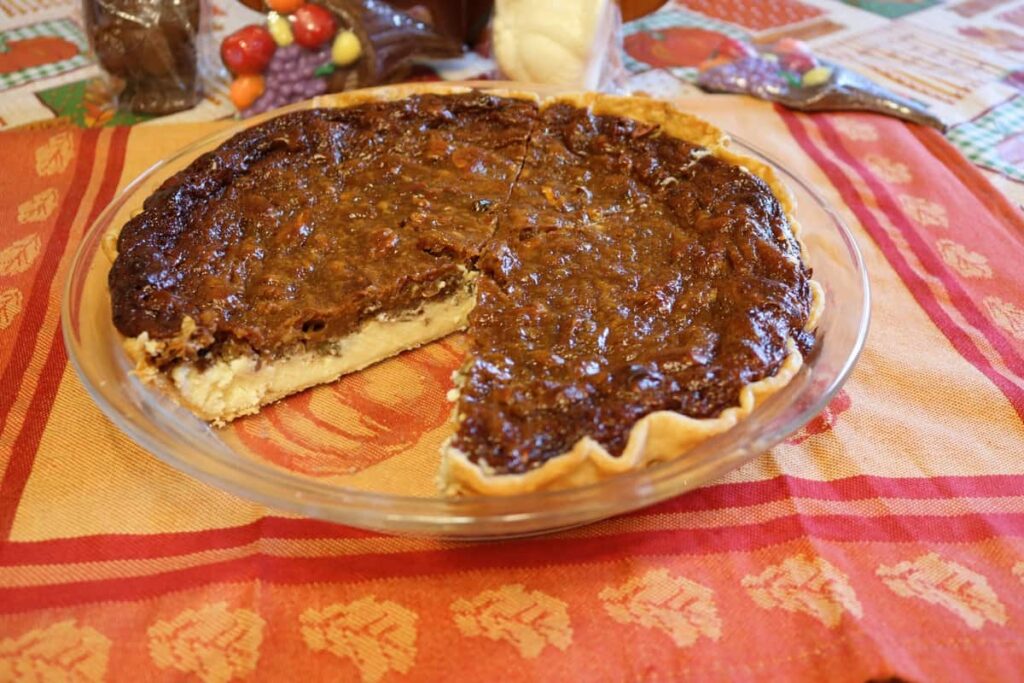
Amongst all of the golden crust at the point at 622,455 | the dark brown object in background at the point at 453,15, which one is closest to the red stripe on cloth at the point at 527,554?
the golden crust at the point at 622,455

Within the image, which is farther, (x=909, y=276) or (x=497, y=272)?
(x=909, y=276)

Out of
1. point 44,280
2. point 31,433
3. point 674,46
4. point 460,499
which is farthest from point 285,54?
point 460,499

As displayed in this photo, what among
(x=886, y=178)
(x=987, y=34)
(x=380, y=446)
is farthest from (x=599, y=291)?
(x=987, y=34)

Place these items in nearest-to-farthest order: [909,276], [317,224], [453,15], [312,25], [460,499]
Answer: [460,499] < [317,224] < [909,276] < [312,25] < [453,15]

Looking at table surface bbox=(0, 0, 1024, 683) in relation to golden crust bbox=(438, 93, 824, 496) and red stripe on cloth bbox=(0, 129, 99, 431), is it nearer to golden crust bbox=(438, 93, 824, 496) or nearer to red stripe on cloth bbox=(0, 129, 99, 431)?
red stripe on cloth bbox=(0, 129, 99, 431)

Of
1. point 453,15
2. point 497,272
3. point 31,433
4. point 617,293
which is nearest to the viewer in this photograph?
point 31,433

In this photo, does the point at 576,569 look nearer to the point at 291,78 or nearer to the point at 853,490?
the point at 853,490
